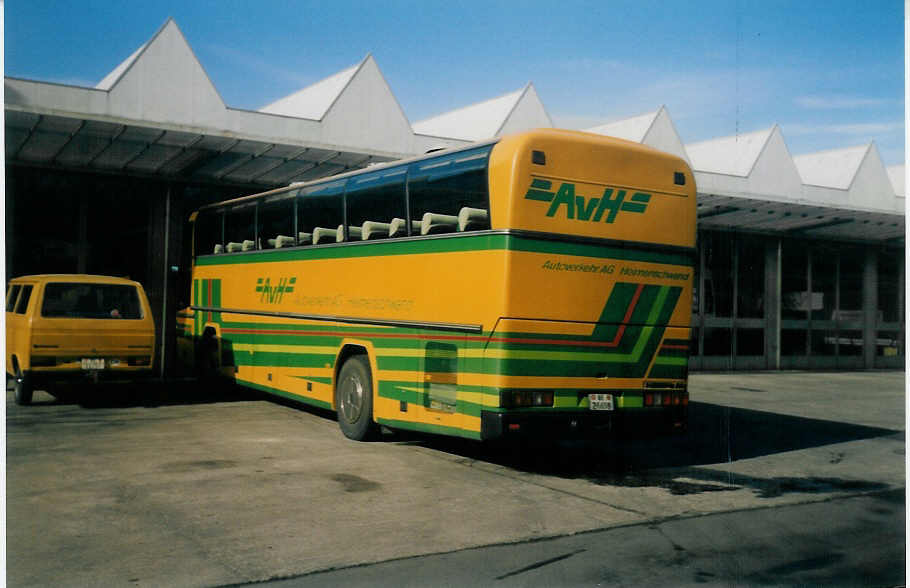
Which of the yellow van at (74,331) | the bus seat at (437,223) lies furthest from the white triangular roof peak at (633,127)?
the bus seat at (437,223)

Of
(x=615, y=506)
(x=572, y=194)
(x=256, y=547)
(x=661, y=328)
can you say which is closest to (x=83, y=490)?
(x=256, y=547)

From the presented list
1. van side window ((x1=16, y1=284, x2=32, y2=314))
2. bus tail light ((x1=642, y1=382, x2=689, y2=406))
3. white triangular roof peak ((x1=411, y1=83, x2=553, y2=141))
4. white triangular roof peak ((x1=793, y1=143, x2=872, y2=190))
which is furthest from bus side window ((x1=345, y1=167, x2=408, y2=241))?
white triangular roof peak ((x1=793, y1=143, x2=872, y2=190))

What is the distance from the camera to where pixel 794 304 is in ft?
92.5

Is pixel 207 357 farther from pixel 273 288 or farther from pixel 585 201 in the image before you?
pixel 585 201

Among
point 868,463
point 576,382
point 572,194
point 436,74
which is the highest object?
point 436,74

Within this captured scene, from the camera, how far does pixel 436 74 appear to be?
7.60m

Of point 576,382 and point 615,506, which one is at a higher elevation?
point 576,382

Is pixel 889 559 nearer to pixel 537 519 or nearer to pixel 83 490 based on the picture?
pixel 537 519

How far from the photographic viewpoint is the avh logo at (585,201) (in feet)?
28.2

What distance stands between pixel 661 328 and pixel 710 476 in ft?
5.17

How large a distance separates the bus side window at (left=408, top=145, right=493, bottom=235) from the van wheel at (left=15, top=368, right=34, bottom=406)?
20.6 ft

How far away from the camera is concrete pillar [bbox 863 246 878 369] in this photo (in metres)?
29.6

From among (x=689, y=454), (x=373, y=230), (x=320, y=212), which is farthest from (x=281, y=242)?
(x=689, y=454)

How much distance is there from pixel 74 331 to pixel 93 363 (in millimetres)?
512
